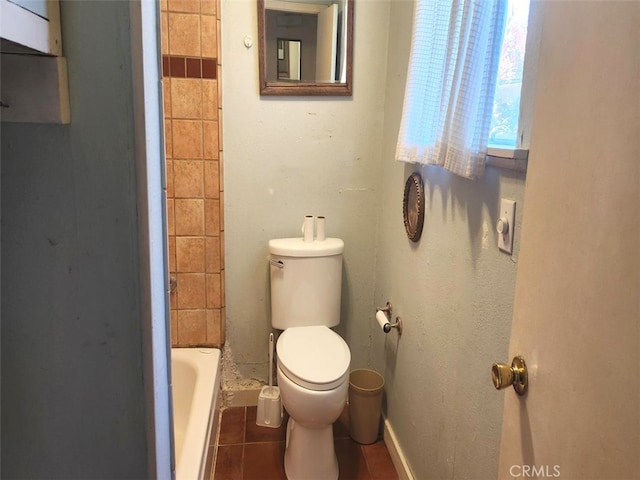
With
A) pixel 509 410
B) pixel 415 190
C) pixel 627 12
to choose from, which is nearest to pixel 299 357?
pixel 415 190

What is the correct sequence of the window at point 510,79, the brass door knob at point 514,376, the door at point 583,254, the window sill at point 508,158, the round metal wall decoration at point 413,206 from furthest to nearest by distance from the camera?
1. the round metal wall decoration at point 413,206
2. the window at point 510,79
3. the window sill at point 508,158
4. the brass door knob at point 514,376
5. the door at point 583,254

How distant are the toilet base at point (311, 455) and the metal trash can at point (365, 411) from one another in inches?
9.2

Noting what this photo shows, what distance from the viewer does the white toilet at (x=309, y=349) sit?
1.70 metres

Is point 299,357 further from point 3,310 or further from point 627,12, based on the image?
point 627,12

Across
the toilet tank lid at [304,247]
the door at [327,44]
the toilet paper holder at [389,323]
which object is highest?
the door at [327,44]

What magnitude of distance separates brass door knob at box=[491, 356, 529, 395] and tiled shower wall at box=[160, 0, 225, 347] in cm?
150

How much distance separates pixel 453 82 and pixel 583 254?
0.66m

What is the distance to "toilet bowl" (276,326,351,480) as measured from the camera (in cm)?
168

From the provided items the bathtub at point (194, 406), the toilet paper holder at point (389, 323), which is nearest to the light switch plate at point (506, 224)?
the toilet paper holder at point (389, 323)

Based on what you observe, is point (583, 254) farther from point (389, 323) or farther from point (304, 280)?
point (304, 280)

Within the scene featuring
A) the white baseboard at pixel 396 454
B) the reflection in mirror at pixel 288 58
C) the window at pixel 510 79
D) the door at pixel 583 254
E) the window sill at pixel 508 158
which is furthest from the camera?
the reflection in mirror at pixel 288 58

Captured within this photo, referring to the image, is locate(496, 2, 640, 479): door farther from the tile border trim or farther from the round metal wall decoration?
the tile border trim

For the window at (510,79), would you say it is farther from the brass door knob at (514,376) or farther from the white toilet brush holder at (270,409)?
the white toilet brush holder at (270,409)

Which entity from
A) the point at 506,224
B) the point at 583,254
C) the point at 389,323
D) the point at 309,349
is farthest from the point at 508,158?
the point at 309,349
